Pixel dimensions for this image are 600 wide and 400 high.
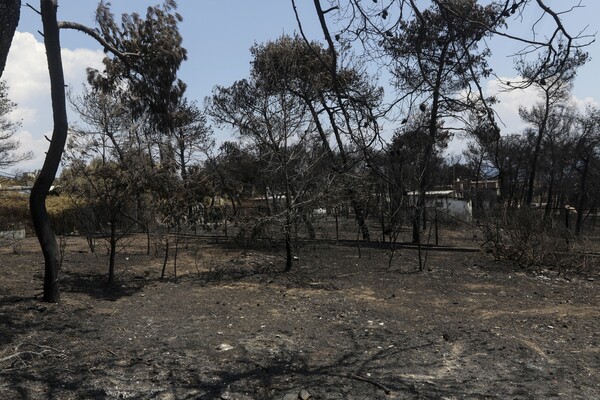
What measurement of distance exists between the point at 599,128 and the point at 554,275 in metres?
19.8

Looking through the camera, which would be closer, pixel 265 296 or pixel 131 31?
pixel 131 31

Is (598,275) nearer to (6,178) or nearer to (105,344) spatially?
(105,344)

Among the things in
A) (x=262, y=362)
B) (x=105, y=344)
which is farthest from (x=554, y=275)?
(x=105, y=344)

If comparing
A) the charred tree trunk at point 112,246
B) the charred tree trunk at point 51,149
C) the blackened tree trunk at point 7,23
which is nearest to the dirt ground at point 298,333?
the charred tree trunk at point 112,246

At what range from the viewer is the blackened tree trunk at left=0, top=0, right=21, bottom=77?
10.1 feet

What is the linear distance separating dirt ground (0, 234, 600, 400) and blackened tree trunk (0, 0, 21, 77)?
7.38 ft

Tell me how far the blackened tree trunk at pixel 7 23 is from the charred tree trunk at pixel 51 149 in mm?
4100

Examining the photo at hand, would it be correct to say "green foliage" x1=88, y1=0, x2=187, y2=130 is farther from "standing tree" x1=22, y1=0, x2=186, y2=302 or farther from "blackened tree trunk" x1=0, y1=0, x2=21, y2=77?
"blackened tree trunk" x1=0, y1=0, x2=21, y2=77

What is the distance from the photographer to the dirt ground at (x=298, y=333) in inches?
181

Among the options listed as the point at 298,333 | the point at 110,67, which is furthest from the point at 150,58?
the point at 298,333

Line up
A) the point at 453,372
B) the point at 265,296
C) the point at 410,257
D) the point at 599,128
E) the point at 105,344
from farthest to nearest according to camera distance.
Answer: the point at 599,128 → the point at 410,257 → the point at 265,296 → the point at 105,344 → the point at 453,372

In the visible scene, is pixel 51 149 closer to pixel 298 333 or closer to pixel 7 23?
pixel 298 333

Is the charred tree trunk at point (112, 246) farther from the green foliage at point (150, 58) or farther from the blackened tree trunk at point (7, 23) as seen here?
the blackened tree trunk at point (7, 23)

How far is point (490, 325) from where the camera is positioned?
716 cm
